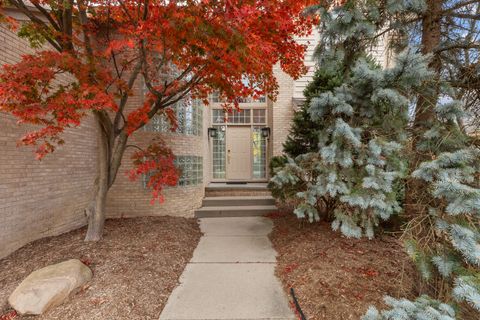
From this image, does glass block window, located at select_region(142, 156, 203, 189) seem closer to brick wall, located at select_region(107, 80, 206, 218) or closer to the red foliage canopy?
brick wall, located at select_region(107, 80, 206, 218)

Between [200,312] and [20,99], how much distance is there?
11.1 ft

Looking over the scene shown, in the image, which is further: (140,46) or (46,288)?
(140,46)

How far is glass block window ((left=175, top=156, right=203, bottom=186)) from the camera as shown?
21.9ft

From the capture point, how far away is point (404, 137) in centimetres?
302

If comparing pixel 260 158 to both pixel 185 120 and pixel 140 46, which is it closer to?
pixel 185 120

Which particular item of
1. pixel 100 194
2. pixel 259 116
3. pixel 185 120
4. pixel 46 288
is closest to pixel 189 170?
pixel 185 120

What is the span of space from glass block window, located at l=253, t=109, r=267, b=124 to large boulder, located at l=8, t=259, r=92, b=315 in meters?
7.42

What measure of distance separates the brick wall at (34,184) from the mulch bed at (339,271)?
4309mm

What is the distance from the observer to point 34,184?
437cm

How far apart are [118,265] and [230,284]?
1679 millimetres

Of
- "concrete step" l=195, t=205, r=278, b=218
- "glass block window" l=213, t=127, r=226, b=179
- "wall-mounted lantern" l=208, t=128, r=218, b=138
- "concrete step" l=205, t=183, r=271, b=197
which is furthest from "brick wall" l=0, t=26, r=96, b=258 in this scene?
"glass block window" l=213, t=127, r=226, b=179

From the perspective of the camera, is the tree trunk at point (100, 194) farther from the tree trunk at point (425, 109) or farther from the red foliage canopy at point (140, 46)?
the tree trunk at point (425, 109)

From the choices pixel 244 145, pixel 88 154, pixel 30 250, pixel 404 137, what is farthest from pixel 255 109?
pixel 30 250

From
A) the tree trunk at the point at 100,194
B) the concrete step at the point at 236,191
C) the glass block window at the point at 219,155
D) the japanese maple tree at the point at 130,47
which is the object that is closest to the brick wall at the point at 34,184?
the japanese maple tree at the point at 130,47
